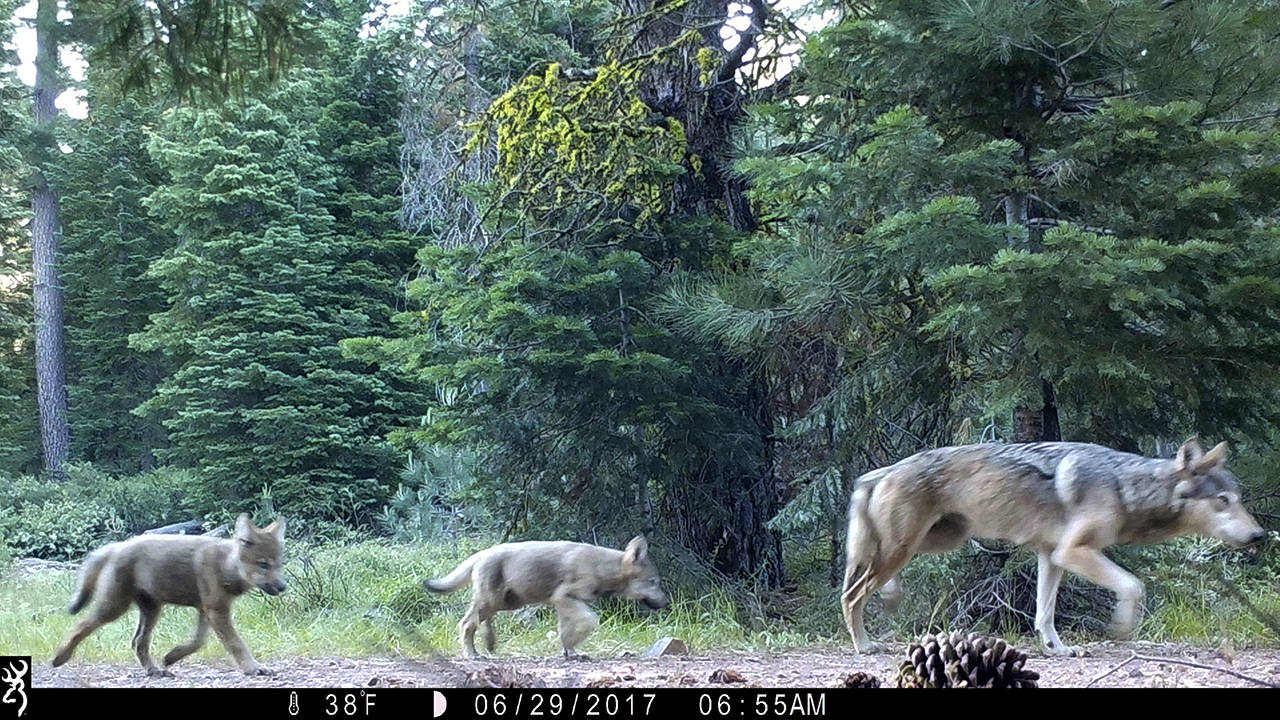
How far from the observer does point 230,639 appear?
4.17 m

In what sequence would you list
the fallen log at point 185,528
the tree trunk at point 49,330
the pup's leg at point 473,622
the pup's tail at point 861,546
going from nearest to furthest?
the pup's tail at point 861,546 → the pup's leg at point 473,622 → the fallen log at point 185,528 → the tree trunk at point 49,330

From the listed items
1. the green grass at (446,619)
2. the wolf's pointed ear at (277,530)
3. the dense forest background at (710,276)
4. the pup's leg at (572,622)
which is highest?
the dense forest background at (710,276)

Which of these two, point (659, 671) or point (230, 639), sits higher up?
point (230, 639)

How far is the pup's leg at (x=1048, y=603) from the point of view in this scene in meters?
4.78

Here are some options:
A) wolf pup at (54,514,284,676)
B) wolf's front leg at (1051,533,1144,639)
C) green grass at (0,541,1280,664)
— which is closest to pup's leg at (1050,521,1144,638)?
wolf's front leg at (1051,533,1144,639)

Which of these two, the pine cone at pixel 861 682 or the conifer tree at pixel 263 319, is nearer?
the pine cone at pixel 861 682

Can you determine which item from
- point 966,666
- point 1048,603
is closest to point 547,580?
point 1048,603

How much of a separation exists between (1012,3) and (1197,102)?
95 centimetres

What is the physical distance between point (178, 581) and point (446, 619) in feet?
10.8

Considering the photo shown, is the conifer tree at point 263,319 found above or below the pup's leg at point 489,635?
above

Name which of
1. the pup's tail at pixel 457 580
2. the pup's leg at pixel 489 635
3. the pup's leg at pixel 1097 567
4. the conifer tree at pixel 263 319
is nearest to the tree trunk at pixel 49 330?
the conifer tree at pixel 263 319

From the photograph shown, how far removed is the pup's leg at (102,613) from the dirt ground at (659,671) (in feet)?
0.23
